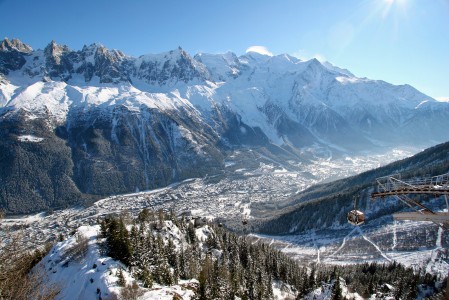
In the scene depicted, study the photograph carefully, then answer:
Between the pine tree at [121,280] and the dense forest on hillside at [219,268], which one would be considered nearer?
the pine tree at [121,280]

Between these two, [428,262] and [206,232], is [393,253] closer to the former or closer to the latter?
[428,262]

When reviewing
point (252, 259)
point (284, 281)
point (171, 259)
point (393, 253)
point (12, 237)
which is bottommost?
point (393, 253)

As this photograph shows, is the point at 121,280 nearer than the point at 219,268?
Yes

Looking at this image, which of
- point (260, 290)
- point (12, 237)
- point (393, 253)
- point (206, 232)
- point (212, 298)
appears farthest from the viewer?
point (393, 253)

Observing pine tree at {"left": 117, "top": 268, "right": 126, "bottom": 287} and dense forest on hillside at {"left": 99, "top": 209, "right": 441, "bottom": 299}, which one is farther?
dense forest on hillside at {"left": 99, "top": 209, "right": 441, "bottom": 299}

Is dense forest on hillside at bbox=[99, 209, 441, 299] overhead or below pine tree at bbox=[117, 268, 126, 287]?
below

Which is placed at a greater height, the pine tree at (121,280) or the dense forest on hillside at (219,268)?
the pine tree at (121,280)

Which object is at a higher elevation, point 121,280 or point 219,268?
point 121,280

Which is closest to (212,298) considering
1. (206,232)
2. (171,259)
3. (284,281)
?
(171,259)
